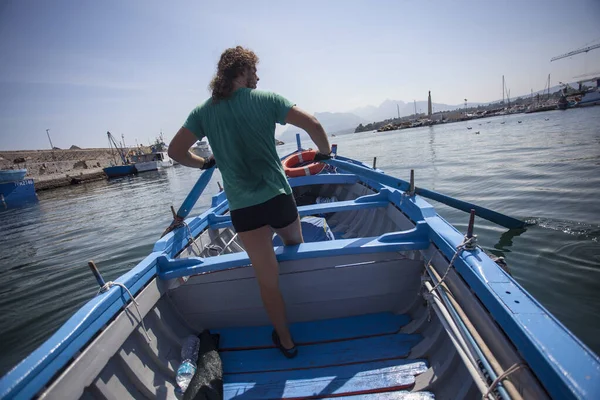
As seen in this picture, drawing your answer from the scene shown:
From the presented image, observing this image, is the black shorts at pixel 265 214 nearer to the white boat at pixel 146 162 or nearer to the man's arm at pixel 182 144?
the man's arm at pixel 182 144

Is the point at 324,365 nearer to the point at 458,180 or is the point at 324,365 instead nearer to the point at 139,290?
the point at 139,290

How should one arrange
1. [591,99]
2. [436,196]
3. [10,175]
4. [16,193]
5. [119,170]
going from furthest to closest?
[591,99] < [119,170] < [16,193] < [10,175] < [436,196]

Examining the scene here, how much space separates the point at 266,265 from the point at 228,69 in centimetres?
154

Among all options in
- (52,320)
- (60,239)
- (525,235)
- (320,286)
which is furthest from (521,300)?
(60,239)

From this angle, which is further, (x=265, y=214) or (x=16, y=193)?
(x=16, y=193)

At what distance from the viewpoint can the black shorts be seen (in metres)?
2.03

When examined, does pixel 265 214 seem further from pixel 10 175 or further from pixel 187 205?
pixel 10 175

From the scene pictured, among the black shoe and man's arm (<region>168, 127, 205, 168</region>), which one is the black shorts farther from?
the black shoe

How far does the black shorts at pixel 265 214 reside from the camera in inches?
80.0

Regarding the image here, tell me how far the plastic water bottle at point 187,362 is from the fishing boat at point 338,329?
8 centimetres

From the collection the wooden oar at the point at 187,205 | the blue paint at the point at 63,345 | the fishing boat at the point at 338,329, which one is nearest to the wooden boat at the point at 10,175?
the wooden oar at the point at 187,205

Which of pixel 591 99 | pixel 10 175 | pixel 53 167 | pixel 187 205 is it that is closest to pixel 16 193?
pixel 10 175

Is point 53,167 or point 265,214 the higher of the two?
point 53,167

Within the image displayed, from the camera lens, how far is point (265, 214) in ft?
6.82
